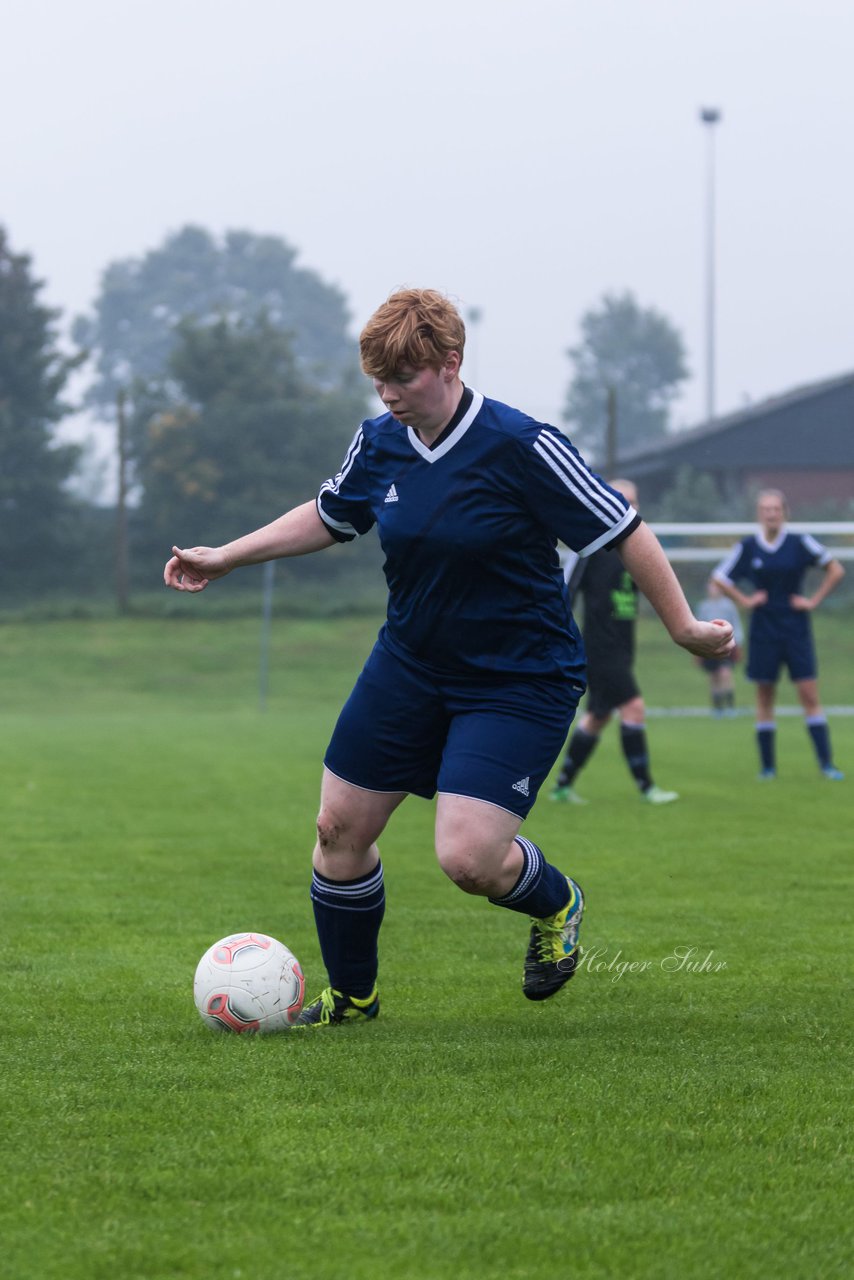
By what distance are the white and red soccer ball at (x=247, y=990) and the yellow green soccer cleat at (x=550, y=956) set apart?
2.27ft

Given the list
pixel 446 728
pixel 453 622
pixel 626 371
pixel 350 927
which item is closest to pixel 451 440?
pixel 453 622

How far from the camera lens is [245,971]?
15.2ft

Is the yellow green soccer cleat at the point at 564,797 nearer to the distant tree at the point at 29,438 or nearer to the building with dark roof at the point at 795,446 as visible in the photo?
the distant tree at the point at 29,438

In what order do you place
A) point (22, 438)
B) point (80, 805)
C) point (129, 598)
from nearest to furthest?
point (80, 805) < point (129, 598) < point (22, 438)

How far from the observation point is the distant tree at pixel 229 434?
45031 millimetres

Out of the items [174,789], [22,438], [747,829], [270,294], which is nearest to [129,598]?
[22,438]

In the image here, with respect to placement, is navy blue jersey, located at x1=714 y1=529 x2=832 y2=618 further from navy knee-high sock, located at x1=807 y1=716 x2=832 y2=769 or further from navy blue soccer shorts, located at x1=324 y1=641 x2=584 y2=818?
navy blue soccer shorts, located at x1=324 y1=641 x2=584 y2=818

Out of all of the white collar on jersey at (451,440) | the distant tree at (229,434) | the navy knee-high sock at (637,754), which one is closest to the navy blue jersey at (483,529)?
the white collar on jersey at (451,440)

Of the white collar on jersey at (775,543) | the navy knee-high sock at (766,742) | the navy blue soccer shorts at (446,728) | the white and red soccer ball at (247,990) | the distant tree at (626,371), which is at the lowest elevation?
the navy knee-high sock at (766,742)

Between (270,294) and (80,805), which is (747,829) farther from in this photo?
(270,294)

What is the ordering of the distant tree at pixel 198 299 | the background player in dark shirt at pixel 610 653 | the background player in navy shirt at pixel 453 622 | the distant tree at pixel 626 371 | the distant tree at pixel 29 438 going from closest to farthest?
the background player in navy shirt at pixel 453 622 < the background player in dark shirt at pixel 610 653 < the distant tree at pixel 29 438 < the distant tree at pixel 626 371 < the distant tree at pixel 198 299

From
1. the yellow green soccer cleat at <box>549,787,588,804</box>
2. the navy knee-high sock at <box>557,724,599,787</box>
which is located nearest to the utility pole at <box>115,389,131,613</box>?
the yellow green soccer cleat at <box>549,787,588,804</box>

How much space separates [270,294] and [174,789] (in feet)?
309

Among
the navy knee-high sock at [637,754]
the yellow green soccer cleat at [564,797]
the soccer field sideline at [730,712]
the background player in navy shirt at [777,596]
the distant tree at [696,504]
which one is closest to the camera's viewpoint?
the navy knee-high sock at [637,754]
